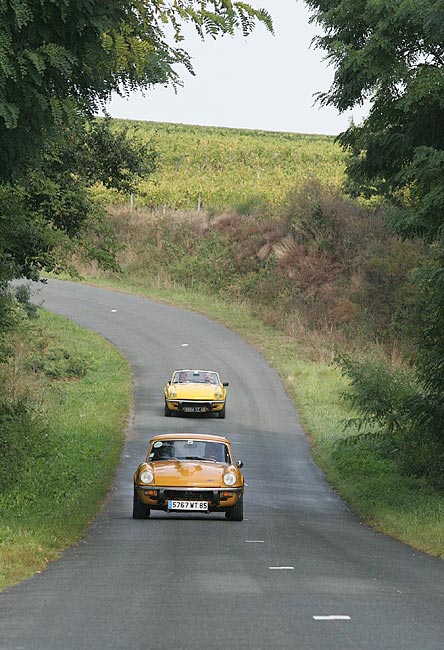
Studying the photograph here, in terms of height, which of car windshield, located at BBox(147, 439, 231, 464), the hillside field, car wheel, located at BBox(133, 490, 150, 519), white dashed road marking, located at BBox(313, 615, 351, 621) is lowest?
car wheel, located at BBox(133, 490, 150, 519)

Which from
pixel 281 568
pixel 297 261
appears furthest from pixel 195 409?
pixel 297 261

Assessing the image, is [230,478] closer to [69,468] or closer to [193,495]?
[193,495]

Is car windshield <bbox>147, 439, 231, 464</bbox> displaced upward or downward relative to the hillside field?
downward

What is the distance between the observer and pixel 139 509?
19250mm

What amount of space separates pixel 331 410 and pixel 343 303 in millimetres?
20033

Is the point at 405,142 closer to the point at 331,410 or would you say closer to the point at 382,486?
the point at 382,486

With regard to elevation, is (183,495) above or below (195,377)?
below

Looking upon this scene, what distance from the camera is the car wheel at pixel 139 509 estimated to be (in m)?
19.2

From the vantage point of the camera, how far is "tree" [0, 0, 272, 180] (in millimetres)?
11078

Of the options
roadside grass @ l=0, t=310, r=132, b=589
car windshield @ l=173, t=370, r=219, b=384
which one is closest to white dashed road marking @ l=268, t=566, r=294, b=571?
roadside grass @ l=0, t=310, r=132, b=589

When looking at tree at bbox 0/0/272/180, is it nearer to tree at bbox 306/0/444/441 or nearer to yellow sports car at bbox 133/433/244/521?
tree at bbox 306/0/444/441

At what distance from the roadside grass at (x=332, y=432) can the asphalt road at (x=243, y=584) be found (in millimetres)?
544

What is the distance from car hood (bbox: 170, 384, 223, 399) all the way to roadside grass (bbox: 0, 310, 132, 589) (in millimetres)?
1867

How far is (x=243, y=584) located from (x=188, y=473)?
8.05 meters
